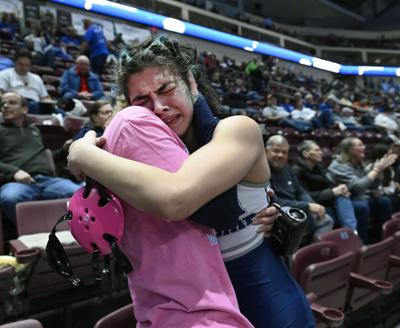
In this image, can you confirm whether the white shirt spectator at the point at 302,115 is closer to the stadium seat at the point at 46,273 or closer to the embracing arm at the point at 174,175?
the stadium seat at the point at 46,273

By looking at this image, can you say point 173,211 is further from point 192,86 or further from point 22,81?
point 22,81

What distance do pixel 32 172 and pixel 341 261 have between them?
5.76ft

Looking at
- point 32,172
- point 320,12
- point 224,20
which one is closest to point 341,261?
point 32,172

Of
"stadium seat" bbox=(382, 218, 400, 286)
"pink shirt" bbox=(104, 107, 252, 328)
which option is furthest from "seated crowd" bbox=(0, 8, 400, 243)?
"stadium seat" bbox=(382, 218, 400, 286)

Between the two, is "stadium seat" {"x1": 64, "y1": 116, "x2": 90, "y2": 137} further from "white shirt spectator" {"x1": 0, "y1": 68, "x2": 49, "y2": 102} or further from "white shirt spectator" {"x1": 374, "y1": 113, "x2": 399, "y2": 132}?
"white shirt spectator" {"x1": 374, "y1": 113, "x2": 399, "y2": 132}

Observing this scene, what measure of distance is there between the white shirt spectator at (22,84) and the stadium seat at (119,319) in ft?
10.0

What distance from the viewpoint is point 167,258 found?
0.53 m

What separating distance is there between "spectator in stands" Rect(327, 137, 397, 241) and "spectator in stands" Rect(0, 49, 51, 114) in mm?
2643

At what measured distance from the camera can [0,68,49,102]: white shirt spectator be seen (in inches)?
137

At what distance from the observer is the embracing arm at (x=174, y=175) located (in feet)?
1.61

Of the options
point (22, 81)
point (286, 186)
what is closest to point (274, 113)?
point (22, 81)

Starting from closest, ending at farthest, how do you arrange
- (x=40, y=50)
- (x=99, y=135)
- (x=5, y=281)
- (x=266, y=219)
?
(x=266, y=219) < (x=5, y=281) < (x=99, y=135) < (x=40, y=50)

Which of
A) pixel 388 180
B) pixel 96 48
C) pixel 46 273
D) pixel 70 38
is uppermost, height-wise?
pixel 70 38

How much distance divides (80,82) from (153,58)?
4011 mm
